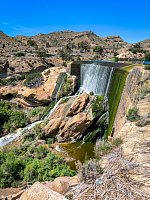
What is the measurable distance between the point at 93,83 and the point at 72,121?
6.12 m

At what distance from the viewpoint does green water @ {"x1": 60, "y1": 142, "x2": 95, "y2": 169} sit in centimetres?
2370

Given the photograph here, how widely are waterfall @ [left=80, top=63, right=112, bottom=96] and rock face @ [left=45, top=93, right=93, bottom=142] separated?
1.77 meters

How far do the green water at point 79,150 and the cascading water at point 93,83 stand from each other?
5708mm

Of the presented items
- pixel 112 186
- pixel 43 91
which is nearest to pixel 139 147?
pixel 112 186

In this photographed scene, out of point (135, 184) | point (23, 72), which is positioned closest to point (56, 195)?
point (135, 184)

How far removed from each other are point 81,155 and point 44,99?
1430 centimetres

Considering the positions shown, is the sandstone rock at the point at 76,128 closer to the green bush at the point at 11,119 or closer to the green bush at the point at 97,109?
the green bush at the point at 97,109

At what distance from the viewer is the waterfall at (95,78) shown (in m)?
30.2

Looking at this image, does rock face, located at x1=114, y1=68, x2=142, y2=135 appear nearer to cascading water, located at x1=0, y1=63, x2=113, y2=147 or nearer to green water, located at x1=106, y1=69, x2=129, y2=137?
green water, located at x1=106, y1=69, x2=129, y2=137

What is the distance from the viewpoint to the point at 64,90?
117ft

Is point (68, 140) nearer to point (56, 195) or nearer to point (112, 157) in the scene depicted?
→ point (112, 157)

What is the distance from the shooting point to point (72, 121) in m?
28.9

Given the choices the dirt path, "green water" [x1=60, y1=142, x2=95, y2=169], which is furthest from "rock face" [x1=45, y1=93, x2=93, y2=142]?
the dirt path

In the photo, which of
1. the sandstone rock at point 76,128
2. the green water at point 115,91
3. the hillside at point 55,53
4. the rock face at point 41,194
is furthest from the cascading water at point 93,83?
the rock face at point 41,194
